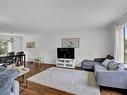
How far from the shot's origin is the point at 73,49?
630 centimetres

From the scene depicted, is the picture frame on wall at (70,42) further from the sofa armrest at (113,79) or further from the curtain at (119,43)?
the sofa armrest at (113,79)

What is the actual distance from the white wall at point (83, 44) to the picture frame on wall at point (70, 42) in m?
0.20

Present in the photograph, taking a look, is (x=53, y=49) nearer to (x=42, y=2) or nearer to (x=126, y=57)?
(x=126, y=57)

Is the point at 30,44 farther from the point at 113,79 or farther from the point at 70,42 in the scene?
the point at 113,79

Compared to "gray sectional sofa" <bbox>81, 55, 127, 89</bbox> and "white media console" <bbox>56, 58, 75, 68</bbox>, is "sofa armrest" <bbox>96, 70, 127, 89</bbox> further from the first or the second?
"white media console" <bbox>56, 58, 75, 68</bbox>

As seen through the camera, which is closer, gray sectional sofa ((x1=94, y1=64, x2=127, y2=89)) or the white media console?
gray sectional sofa ((x1=94, y1=64, x2=127, y2=89))

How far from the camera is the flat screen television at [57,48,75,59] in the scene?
20.6ft

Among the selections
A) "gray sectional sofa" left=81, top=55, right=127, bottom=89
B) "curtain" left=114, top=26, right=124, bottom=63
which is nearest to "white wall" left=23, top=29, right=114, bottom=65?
"curtain" left=114, top=26, right=124, bottom=63

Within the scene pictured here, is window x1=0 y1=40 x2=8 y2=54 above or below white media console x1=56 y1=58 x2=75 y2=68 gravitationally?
above

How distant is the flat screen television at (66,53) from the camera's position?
6.29 m

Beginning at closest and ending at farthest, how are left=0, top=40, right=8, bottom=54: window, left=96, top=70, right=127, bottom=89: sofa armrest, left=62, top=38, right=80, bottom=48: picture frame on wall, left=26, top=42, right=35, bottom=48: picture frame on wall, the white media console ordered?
left=96, top=70, right=127, bottom=89: sofa armrest → the white media console → left=62, top=38, right=80, bottom=48: picture frame on wall → left=0, top=40, right=8, bottom=54: window → left=26, top=42, right=35, bottom=48: picture frame on wall

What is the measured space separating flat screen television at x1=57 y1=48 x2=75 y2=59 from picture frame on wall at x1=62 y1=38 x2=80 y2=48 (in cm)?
35

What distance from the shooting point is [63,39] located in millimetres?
6848

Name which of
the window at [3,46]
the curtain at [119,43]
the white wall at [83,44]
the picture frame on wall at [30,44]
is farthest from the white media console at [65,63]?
the window at [3,46]
